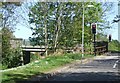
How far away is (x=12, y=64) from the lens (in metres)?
31.0

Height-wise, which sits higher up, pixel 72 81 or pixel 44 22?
pixel 44 22

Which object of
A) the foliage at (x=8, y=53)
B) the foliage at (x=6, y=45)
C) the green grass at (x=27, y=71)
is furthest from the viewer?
the foliage at (x=8, y=53)

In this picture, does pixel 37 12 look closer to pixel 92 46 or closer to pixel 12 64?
pixel 12 64

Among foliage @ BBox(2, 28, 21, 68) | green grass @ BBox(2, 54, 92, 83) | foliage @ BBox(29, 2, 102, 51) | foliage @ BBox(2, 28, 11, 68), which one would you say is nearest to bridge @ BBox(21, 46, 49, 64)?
foliage @ BBox(29, 2, 102, 51)

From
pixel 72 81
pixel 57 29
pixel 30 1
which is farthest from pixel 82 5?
pixel 72 81

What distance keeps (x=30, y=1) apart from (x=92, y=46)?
14.0 meters

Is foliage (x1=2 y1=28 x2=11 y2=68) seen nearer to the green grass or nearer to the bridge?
the bridge

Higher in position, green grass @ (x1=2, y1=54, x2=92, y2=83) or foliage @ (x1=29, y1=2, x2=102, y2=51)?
foliage @ (x1=29, y1=2, x2=102, y2=51)

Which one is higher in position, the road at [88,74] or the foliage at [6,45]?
Answer: the foliage at [6,45]

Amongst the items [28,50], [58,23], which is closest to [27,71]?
[58,23]

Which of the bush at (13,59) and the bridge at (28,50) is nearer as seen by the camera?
the bush at (13,59)

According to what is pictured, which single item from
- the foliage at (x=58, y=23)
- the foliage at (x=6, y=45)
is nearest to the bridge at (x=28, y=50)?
the foliage at (x=58, y=23)

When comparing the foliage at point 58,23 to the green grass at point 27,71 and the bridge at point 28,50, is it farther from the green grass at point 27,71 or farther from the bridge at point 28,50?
the green grass at point 27,71

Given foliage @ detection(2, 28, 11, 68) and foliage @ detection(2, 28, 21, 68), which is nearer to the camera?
foliage @ detection(2, 28, 11, 68)
